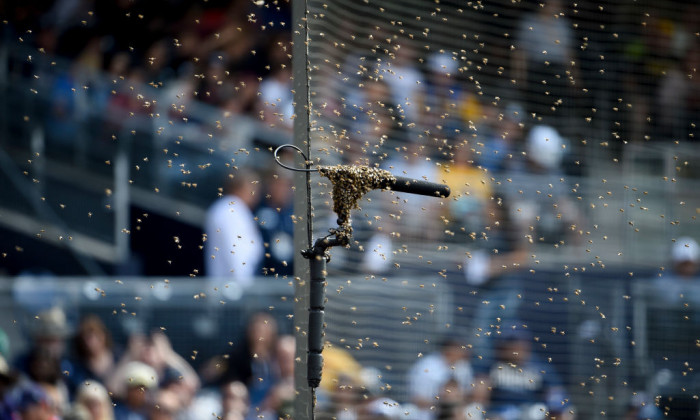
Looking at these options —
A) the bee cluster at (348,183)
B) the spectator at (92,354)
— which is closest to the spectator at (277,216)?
the spectator at (92,354)

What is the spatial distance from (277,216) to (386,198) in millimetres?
248

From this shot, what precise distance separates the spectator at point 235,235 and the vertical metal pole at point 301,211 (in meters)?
0.44

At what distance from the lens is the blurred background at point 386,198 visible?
202 cm

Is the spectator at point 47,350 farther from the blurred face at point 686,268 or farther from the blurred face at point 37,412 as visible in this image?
the blurred face at point 686,268

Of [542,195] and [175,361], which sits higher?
[542,195]

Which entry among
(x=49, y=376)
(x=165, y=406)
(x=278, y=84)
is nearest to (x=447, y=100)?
(x=278, y=84)

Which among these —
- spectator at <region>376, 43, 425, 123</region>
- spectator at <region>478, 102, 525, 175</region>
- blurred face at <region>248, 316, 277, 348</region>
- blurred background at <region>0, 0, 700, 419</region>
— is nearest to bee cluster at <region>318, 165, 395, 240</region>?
blurred background at <region>0, 0, 700, 419</region>

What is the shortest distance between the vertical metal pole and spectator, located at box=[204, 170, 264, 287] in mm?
442

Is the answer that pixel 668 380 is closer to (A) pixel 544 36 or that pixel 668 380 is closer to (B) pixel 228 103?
(A) pixel 544 36

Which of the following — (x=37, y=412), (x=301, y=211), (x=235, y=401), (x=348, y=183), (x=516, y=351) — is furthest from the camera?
(x=516, y=351)

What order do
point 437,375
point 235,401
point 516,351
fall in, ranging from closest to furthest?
point 235,401, point 437,375, point 516,351

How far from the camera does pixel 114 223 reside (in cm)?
220

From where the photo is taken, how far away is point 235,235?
2006 millimetres

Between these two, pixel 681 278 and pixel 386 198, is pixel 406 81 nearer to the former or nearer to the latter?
pixel 386 198
